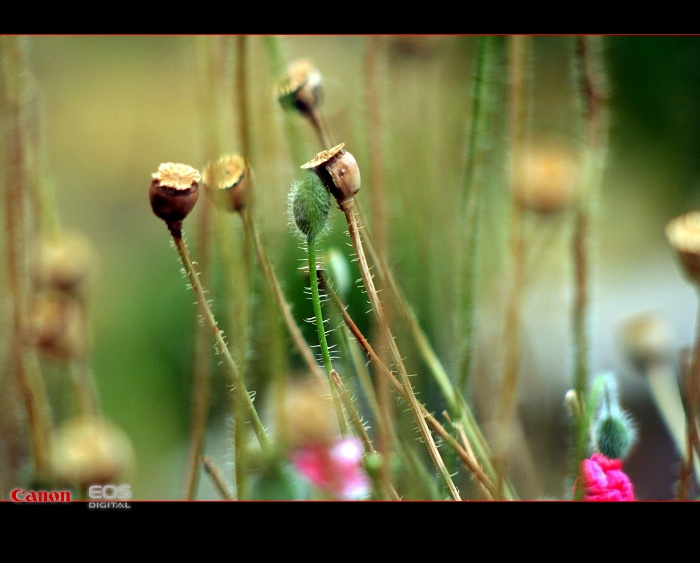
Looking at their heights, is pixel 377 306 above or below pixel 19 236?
below

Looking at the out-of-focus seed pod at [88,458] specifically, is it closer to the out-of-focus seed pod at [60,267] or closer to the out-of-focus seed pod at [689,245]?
the out-of-focus seed pod at [60,267]

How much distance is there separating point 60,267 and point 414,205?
317 mm

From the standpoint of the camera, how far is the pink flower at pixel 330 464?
19.7 inches

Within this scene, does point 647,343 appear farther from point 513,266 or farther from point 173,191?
point 173,191

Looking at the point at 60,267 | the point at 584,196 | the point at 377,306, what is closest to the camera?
the point at 377,306

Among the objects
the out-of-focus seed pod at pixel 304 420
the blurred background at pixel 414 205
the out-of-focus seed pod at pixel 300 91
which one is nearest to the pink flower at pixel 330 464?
the out-of-focus seed pod at pixel 304 420

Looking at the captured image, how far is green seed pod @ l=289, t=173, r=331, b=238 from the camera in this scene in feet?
1.47

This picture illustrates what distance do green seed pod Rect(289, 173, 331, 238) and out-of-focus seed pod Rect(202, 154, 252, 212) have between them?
3 cm

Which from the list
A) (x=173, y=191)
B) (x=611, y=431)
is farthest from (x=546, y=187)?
(x=173, y=191)

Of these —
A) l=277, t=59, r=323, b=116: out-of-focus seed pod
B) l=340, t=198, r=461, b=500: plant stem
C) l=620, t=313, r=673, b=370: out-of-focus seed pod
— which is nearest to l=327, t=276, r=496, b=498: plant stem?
l=340, t=198, r=461, b=500: plant stem

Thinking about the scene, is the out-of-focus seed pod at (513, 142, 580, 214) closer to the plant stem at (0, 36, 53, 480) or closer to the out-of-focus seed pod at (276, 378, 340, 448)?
the out-of-focus seed pod at (276, 378, 340, 448)

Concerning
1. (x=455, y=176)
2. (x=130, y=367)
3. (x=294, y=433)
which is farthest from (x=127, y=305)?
(x=294, y=433)

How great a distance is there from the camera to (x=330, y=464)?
50 cm

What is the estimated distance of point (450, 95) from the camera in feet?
3.20
